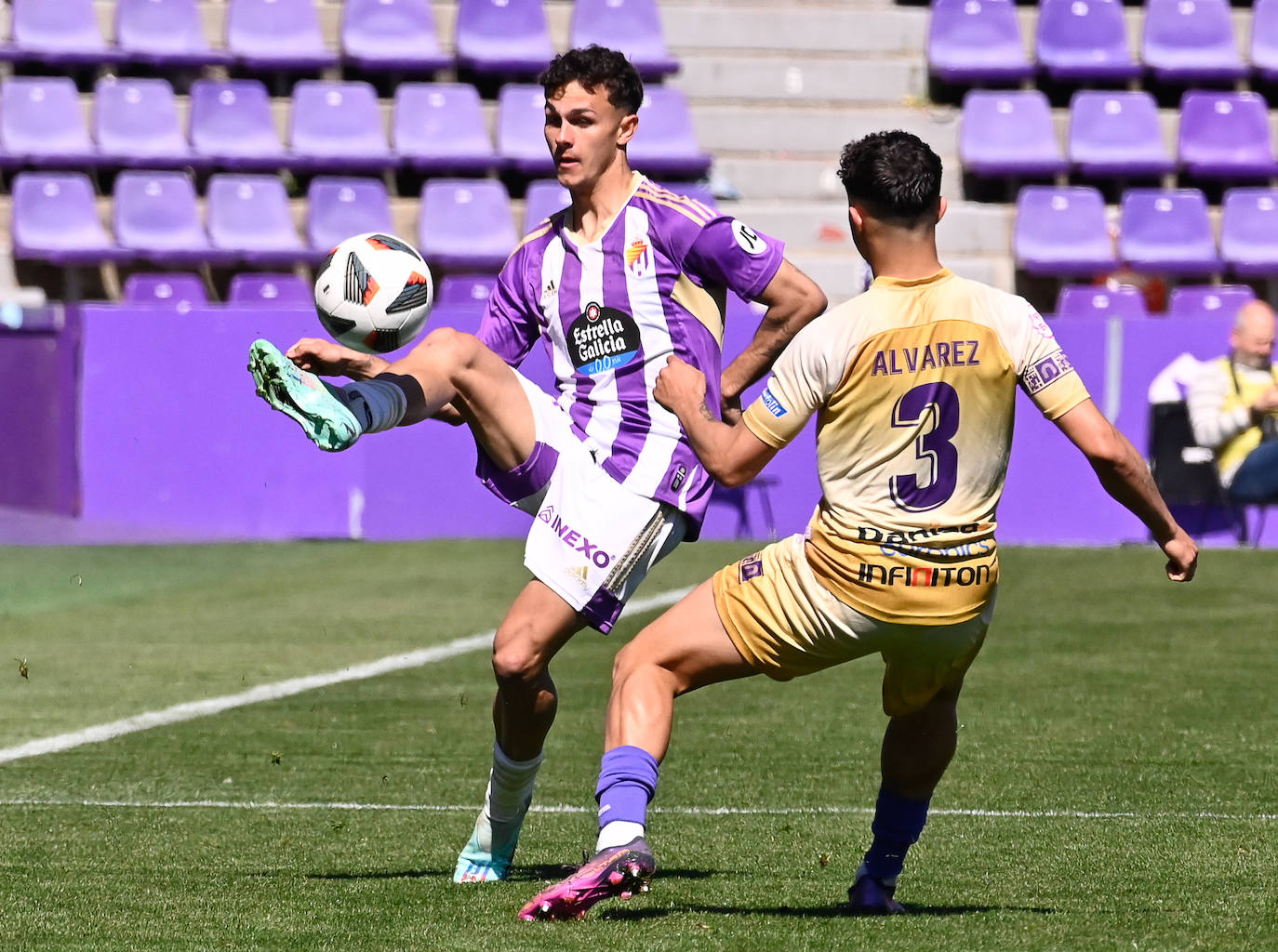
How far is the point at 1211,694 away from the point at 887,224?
4735 mm

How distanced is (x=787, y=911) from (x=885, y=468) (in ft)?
3.57

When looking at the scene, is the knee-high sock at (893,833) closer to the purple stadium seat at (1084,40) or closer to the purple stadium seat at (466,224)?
the purple stadium seat at (466,224)

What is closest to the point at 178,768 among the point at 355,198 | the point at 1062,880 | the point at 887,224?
the point at 1062,880

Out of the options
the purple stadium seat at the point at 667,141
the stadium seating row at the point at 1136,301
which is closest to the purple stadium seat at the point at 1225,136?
the stadium seating row at the point at 1136,301

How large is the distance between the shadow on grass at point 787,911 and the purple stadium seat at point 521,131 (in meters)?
13.0

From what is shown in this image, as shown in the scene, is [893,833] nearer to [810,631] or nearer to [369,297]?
[810,631]

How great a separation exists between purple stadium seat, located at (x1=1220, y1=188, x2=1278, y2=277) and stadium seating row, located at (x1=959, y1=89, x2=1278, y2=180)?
0.58 m

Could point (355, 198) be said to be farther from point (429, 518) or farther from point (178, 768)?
point (178, 768)

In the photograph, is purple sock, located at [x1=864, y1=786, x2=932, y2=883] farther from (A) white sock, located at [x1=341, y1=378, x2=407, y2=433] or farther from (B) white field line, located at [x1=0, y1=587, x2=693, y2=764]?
(B) white field line, located at [x1=0, y1=587, x2=693, y2=764]

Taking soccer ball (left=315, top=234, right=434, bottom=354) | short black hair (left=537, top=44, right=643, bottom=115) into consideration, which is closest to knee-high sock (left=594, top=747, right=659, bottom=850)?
soccer ball (left=315, top=234, right=434, bottom=354)

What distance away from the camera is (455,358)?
4.93 m

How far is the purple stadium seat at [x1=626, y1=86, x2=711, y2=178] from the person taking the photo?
16703mm

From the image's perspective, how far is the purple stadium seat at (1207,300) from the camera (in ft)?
50.5

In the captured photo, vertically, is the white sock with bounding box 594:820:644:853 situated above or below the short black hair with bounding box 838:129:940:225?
below
